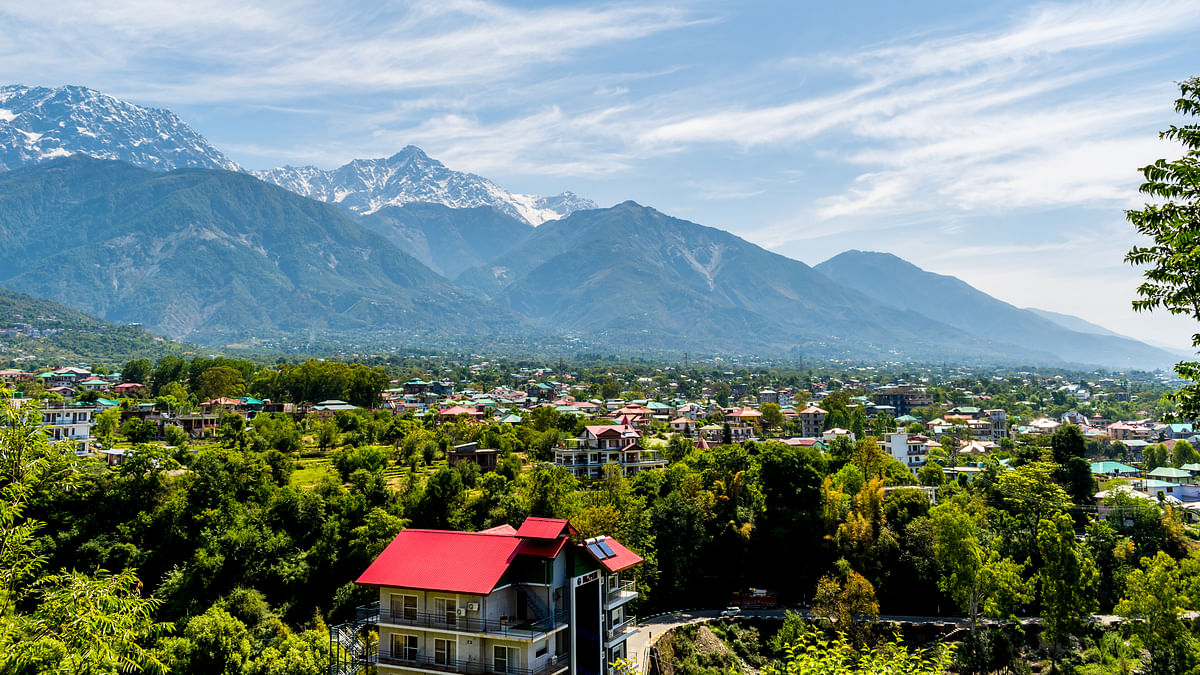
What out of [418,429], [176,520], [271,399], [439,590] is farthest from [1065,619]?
[271,399]

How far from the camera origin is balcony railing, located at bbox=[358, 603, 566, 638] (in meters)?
24.0

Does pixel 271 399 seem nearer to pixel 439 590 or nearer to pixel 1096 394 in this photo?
pixel 439 590

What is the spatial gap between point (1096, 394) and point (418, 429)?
166 meters

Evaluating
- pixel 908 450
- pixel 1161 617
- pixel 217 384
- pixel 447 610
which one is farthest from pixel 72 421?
pixel 908 450

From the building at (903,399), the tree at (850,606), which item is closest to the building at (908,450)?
the tree at (850,606)

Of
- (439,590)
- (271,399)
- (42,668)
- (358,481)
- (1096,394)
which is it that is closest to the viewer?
(42,668)

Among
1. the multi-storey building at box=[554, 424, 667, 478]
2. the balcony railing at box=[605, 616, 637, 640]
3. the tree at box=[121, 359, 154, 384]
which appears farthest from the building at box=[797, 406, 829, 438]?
the tree at box=[121, 359, 154, 384]

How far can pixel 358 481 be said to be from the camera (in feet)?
145

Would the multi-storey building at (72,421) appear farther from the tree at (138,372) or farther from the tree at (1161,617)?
the tree at (1161,617)

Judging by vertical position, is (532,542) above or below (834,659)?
below

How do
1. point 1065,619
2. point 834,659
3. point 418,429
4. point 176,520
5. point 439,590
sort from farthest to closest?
point 418,429 → point 176,520 → point 1065,619 → point 439,590 → point 834,659

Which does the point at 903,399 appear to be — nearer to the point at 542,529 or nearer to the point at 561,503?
the point at 561,503

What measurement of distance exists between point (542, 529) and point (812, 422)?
7509 centimetres

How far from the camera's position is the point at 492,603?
24422 millimetres
